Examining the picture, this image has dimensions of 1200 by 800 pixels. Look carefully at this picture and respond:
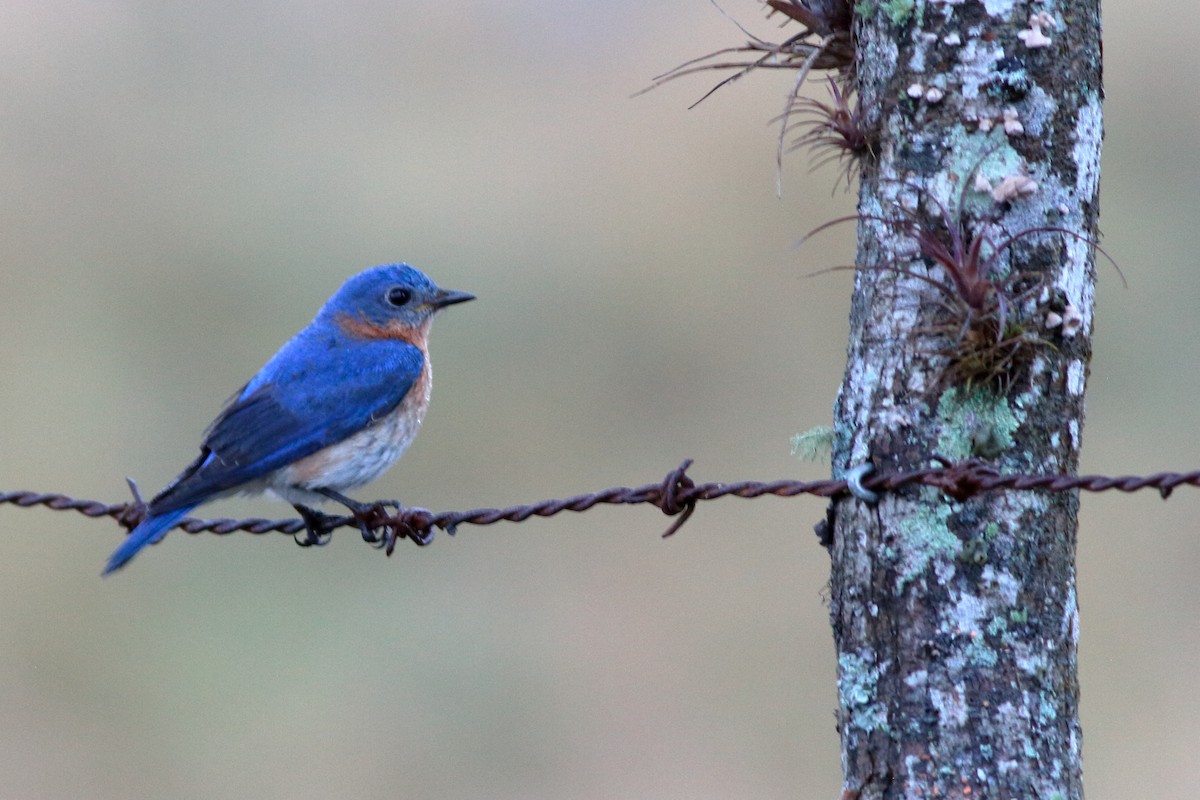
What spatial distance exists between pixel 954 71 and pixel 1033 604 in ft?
3.87

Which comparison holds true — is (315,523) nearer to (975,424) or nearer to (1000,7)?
(975,424)

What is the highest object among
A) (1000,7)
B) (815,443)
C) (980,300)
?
(1000,7)

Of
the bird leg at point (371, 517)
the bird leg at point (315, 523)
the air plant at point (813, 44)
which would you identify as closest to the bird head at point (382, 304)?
the bird leg at point (315, 523)

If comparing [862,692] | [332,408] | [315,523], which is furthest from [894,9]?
[315,523]

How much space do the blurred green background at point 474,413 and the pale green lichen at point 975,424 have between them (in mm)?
4832

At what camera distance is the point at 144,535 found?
182 inches

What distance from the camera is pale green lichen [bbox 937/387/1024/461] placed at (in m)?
2.94

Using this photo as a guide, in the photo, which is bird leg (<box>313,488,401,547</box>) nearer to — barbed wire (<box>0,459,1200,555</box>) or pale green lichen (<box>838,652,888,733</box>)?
barbed wire (<box>0,459,1200,555</box>)

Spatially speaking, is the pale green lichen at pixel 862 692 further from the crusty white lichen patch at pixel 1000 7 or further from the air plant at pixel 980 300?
the crusty white lichen patch at pixel 1000 7

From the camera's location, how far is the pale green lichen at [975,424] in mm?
2938

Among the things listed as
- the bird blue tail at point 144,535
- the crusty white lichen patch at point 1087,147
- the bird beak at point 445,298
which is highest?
the bird beak at point 445,298

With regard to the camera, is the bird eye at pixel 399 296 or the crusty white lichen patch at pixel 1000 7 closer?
the crusty white lichen patch at pixel 1000 7

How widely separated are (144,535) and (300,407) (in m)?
0.88

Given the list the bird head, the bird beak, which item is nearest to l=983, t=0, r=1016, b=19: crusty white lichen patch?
the bird head
